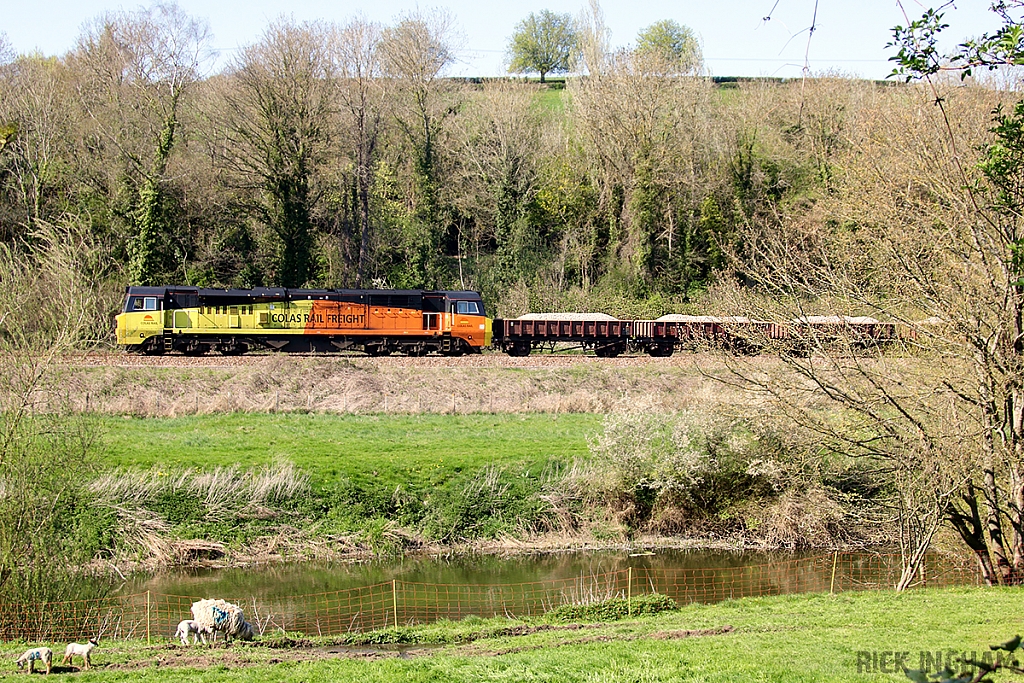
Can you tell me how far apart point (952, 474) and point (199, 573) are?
15.5m

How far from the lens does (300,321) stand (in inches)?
1526

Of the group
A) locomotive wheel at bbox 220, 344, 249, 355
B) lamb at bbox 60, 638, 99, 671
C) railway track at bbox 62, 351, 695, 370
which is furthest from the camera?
locomotive wheel at bbox 220, 344, 249, 355

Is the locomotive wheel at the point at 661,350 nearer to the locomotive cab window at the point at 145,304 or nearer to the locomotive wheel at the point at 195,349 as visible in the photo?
the locomotive wheel at the point at 195,349

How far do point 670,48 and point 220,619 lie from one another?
52.5 m

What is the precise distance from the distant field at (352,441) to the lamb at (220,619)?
Answer: 9594mm

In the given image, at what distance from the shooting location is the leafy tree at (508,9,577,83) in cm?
7612

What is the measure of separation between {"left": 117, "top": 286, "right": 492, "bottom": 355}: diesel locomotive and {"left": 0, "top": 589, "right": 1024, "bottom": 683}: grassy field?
26146 millimetres

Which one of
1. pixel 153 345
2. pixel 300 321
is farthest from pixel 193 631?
pixel 153 345

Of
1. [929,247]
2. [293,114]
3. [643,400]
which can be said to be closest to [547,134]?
[293,114]

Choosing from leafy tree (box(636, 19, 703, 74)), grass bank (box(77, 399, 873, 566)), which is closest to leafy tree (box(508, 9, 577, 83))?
leafy tree (box(636, 19, 703, 74))

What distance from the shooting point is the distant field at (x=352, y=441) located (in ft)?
76.9

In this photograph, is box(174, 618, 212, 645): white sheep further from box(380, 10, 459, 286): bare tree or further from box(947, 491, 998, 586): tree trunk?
box(380, 10, 459, 286): bare tree

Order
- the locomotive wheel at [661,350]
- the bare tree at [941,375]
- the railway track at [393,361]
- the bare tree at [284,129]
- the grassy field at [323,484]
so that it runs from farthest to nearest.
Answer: the bare tree at [284,129]
the locomotive wheel at [661,350]
the railway track at [393,361]
the grassy field at [323,484]
the bare tree at [941,375]

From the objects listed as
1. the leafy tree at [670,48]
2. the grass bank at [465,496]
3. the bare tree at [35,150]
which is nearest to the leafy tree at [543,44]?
the leafy tree at [670,48]
